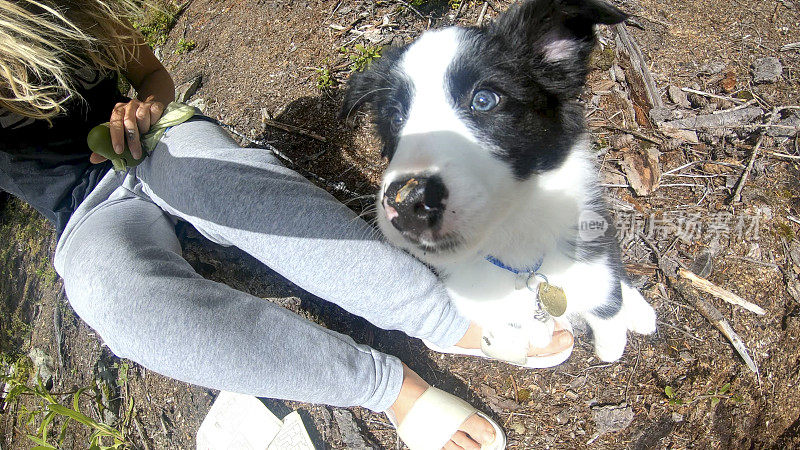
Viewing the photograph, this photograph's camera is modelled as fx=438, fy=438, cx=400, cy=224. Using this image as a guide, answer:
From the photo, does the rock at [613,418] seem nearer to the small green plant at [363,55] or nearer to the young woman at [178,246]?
the young woman at [178,246]

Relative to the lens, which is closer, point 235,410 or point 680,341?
point 680,341

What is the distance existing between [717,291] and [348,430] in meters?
2.09

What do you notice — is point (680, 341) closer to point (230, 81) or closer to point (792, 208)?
point (792, 208)

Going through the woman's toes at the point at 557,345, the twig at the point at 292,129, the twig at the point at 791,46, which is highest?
the twig at the point at 791,46

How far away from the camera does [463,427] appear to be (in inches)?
86.9

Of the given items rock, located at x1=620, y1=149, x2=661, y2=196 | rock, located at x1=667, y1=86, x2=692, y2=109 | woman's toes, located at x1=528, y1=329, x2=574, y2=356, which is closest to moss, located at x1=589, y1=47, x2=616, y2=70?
rock, located at x1=667, y1=86, x2=692, y2=109

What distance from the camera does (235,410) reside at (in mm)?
2521

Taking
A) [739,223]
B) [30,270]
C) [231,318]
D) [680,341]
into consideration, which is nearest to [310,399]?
[231,318]

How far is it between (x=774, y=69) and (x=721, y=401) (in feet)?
6.62

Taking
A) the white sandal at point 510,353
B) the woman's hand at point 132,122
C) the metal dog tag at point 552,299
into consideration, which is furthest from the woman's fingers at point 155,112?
the metal dog tag at point 552,299

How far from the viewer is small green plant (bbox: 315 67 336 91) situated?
3.06 metres

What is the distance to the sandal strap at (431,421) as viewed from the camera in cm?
218

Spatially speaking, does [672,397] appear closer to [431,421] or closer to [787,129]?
[431,421]

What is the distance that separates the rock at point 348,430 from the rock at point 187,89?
2.60 metres
